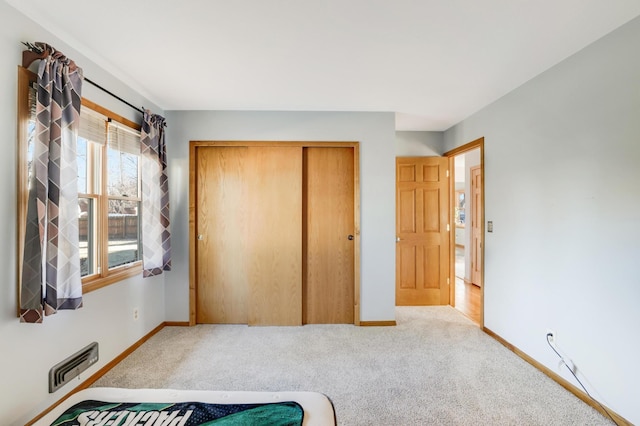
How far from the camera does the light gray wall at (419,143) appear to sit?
385 centimetres

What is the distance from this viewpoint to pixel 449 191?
380cm

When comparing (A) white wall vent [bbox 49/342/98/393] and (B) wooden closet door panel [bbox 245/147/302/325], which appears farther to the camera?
(B) wooden closet door panel [bbox 245/147/302/325]

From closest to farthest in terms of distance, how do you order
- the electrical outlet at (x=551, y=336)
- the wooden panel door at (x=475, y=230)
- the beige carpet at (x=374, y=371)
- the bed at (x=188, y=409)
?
the bed at (x=188, y=409) < the beige carpet at (x=374, y=371) < the electrical outlet at (x=551, y=336) < the wooden panel door at (x=475, y=230)

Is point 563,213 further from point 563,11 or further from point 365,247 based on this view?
point 365,247

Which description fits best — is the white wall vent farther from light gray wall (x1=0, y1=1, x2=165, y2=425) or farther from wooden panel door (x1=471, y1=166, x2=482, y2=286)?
wooden panel door (x1=471, y1=166, x2=482, y2=286)

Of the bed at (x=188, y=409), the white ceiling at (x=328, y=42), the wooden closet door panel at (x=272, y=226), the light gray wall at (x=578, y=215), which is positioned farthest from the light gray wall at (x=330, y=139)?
the bed at (x=188, y=409)

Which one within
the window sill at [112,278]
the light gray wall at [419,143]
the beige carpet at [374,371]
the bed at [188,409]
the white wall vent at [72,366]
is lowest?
the beige carpet at [374,371]

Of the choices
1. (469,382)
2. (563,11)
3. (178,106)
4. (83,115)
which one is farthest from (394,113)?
(83,115)

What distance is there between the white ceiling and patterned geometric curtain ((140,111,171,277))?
395 millimetres

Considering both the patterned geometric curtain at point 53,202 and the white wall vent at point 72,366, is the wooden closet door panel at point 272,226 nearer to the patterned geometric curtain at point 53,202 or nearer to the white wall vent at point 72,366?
the white wall vent at point 72,366

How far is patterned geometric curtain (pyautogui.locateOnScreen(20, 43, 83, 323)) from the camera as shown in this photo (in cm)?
157

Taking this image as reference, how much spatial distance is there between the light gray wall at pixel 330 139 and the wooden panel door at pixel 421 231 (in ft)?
2.22

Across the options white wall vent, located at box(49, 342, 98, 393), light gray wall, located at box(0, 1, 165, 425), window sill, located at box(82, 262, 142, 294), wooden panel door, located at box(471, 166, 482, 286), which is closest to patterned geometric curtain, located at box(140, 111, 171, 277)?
window sill, located at box(82, 262, 142, 294)

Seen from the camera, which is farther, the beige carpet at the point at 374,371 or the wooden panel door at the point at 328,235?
the wooden panel door at the point at 328,235
